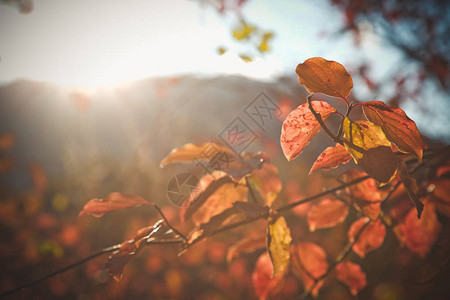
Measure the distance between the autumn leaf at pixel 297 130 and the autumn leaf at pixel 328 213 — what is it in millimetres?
342

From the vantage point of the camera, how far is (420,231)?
0.72 metres

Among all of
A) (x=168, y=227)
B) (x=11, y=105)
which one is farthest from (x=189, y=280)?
(x=11, y=105)

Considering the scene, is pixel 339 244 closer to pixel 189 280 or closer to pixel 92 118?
pixel 189 280

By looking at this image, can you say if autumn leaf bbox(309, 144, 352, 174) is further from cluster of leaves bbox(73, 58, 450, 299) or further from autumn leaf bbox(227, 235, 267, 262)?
autumn leaf bbox(227, 235, 267, 262)

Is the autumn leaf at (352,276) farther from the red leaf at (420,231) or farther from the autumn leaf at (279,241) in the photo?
the autumn leaf at (279,241)

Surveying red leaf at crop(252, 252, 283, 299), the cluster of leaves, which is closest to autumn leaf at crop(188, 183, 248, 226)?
the cluster of leaves

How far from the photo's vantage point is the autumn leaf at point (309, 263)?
0.72 m

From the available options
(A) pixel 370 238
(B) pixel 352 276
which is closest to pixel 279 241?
(A) pixel 370 238

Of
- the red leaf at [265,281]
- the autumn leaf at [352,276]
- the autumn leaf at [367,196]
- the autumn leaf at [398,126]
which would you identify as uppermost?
the autumn leaf at [398,126]

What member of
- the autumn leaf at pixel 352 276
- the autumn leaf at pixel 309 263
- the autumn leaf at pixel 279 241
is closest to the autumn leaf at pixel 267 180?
the autumn leaf at pixel 279 241

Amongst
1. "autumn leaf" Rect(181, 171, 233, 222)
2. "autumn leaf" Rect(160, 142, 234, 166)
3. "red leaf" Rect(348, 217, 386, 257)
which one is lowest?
"red leaf" Rect(348, 217, 386, 257)

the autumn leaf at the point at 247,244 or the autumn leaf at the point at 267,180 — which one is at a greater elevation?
the autumn leaf at the point at 267,180

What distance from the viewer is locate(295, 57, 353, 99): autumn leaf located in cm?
39

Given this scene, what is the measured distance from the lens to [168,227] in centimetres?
50
